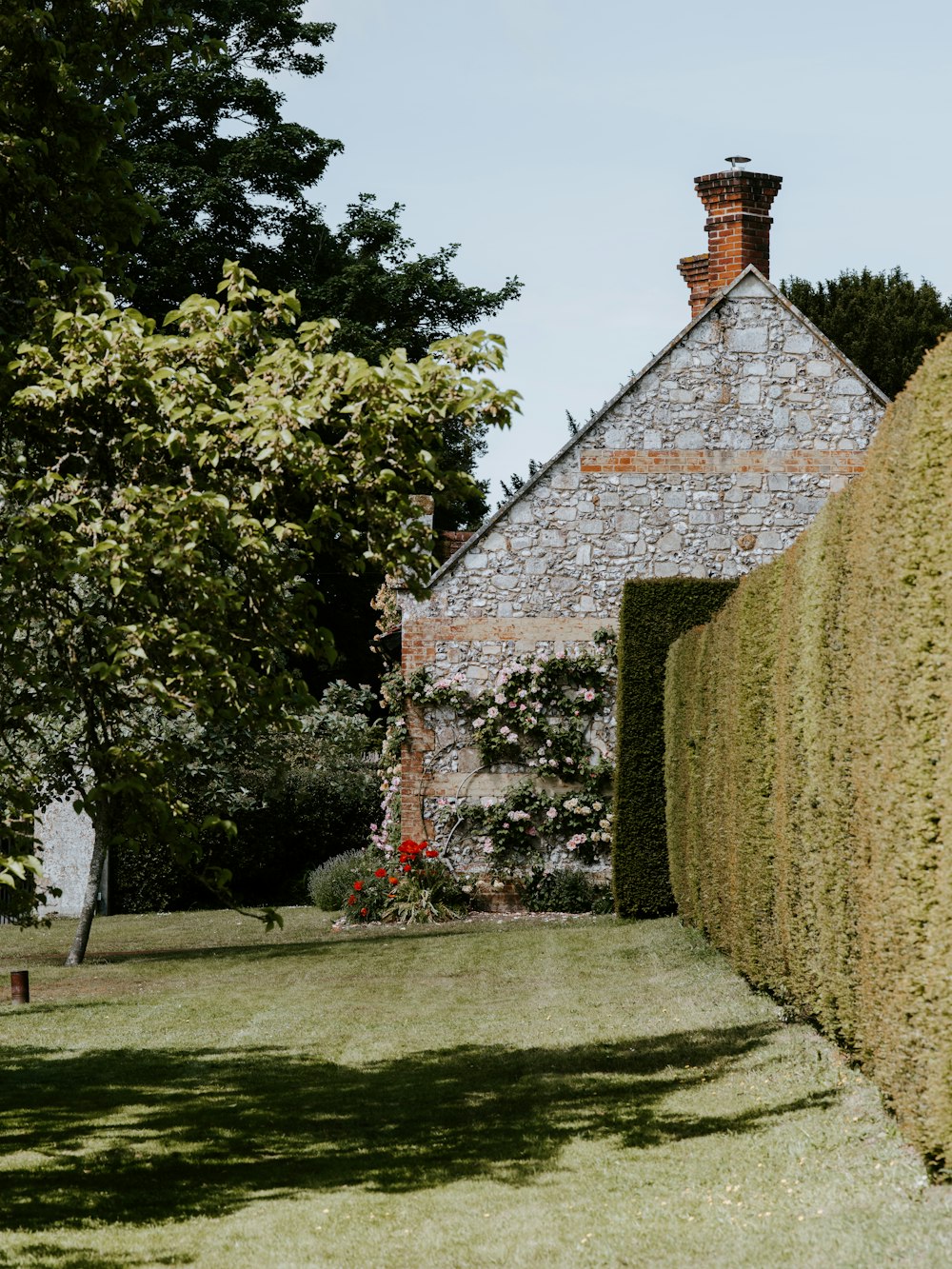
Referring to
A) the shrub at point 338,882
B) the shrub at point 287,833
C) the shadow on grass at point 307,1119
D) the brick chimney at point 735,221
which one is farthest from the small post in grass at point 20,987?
the brick chimney at point 735,221

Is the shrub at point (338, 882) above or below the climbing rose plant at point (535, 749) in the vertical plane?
below

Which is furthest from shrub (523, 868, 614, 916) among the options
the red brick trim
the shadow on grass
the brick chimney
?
the shadow on grass

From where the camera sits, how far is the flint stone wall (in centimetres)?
1847

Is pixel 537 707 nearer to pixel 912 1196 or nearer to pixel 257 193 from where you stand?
pixel 912 1196

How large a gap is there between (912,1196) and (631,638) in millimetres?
11771

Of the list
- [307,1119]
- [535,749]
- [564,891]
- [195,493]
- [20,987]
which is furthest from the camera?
[535,749]

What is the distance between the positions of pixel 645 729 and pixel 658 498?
351 centimetres

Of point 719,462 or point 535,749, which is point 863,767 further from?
point 719,462

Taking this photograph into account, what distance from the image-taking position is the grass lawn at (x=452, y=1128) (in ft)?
17.1

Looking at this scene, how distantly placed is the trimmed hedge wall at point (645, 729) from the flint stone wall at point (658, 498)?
176 cm

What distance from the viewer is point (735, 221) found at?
19.1 meters

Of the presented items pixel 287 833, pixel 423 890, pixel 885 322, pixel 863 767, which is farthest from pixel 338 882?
pixel 885 322

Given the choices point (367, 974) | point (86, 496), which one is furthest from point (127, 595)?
point (367, 974)

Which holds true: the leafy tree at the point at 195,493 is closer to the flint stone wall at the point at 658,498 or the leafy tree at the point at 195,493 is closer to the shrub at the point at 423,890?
the shrub at the point at 423,890
